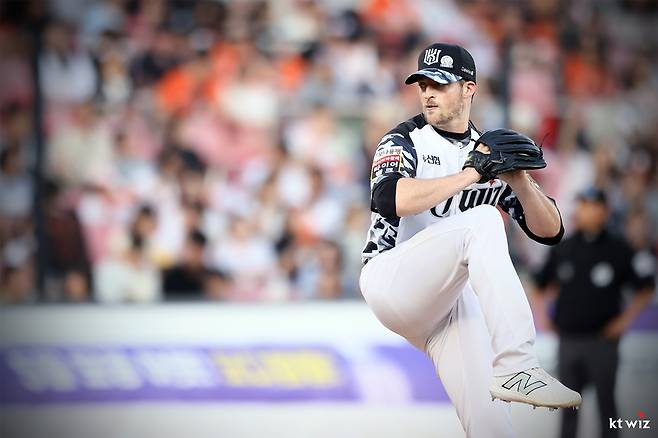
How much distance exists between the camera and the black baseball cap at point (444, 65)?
437cm

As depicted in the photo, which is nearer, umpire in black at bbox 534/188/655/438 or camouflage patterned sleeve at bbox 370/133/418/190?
camouflage patterned sleeve at bbox 370/133/418/190

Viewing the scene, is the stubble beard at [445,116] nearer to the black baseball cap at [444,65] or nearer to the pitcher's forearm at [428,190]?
the black baseball cap at [444,65]

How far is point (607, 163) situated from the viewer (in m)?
8.91

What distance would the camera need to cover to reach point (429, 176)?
4465 millimetres

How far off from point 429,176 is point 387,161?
0.93 ft

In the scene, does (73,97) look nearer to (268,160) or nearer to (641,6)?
(268,160)

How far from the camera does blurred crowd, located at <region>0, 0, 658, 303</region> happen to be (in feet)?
26.7

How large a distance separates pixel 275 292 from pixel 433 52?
3.96m

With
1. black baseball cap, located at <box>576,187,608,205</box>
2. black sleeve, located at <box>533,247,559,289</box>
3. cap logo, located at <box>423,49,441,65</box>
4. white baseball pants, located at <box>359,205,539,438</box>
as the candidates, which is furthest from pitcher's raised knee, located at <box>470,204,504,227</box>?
black sleeve, located at <box>533,247,559,289</box>

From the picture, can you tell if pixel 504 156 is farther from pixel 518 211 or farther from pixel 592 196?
pixel 592 196

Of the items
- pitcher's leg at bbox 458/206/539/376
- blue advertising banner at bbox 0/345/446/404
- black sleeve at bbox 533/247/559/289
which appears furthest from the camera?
blue advertising banner at bbox 0/345/446/404

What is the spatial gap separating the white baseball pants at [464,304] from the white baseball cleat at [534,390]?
5 centimetres

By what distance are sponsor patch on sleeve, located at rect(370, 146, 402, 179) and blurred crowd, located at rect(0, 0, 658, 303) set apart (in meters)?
3.69

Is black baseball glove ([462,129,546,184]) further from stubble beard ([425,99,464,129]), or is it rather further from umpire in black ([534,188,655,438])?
umpire in black ([534,188,655,438])
